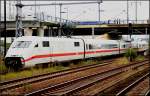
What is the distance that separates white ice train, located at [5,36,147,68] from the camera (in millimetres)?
27906

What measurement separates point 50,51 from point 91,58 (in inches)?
521

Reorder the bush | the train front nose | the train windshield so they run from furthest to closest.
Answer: the bush
the train windshield
the train front nose

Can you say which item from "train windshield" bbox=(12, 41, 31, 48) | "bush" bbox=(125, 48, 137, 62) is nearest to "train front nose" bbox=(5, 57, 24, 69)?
"train windshield" bbox=(12, 41, 31, 48)

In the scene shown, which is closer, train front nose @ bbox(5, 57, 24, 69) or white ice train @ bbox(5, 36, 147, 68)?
train front nose @ bbox(5, 57, 24, 69)

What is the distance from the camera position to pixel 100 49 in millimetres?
47656

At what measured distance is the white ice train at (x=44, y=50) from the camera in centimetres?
2791

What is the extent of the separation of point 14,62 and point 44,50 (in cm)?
356

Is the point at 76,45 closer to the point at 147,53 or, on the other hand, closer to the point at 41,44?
Answer: the point at 41,44

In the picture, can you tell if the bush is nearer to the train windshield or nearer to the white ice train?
the white ice train

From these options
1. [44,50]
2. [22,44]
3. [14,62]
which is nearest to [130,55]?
[44,50]

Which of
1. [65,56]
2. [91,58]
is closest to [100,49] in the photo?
[91,58]

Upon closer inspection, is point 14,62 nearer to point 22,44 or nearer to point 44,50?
point 22,44

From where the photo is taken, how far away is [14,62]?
27594 mm

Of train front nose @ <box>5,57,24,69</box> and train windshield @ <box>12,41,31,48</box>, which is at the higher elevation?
train windshield @ <box>12,41,31,48</box>
